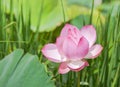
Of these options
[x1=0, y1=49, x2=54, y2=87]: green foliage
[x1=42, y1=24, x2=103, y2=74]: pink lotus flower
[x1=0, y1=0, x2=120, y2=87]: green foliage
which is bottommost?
[x1=0, y1=0, x2=120, y2=87]: green foliage

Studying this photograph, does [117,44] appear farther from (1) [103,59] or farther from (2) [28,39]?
(2) [28,39]

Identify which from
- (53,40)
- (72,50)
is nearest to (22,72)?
(72,50)

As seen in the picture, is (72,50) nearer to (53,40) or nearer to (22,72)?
(22,72)

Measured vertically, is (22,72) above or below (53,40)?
above

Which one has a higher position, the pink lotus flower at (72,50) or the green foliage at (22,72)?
the pink lotus flower at (72,50)

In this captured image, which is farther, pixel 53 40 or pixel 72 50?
pixel 53 40
